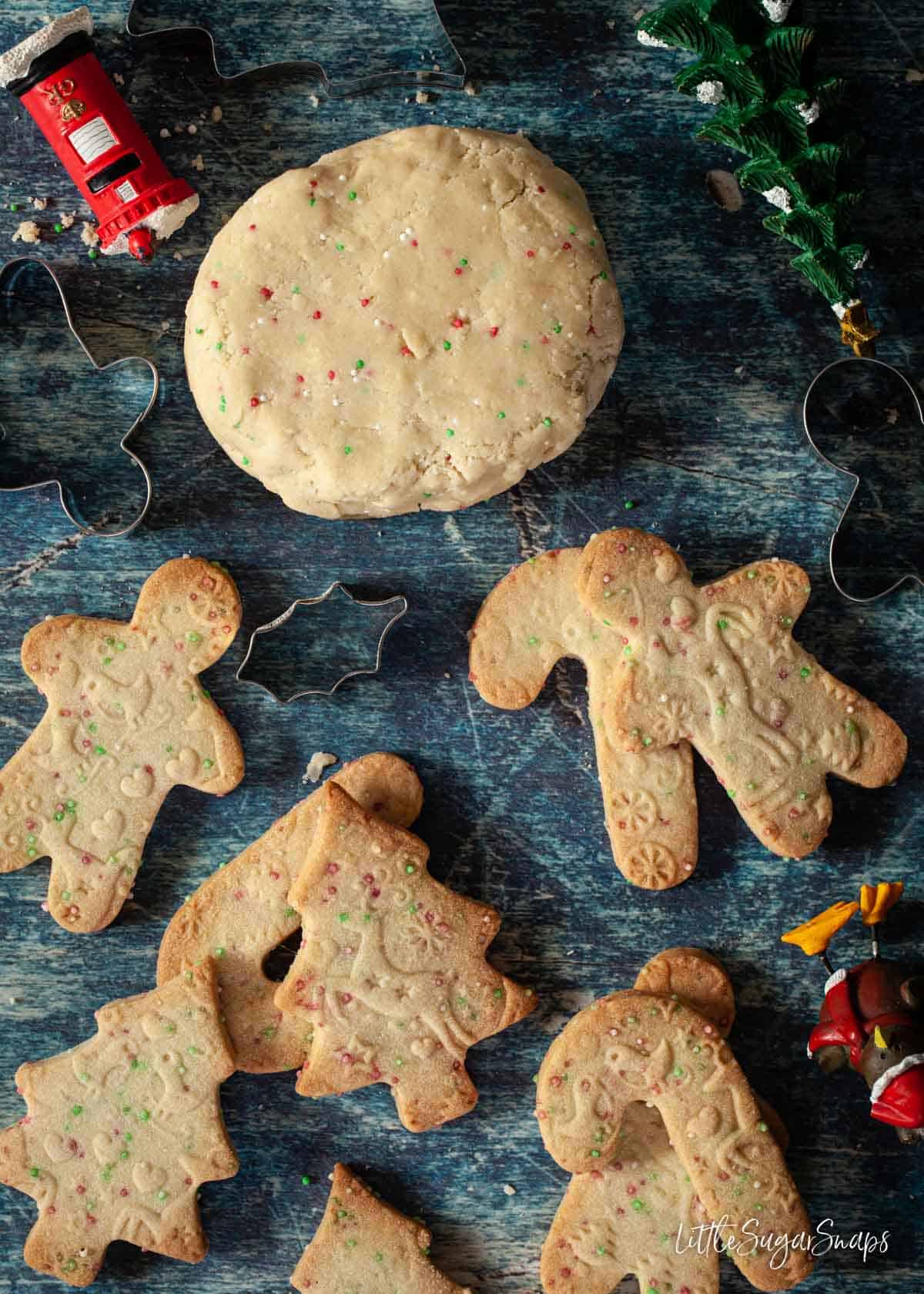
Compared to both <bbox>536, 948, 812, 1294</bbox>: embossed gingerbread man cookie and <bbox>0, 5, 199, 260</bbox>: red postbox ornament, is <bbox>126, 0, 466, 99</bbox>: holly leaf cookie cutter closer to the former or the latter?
<bbox>0, 5, 199, 260</bbox>: red postbox ornament

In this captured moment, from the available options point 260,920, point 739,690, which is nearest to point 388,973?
point 260,920

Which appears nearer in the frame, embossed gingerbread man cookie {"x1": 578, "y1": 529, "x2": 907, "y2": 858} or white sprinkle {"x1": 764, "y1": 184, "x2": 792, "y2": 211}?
white sprinkle {"x1": 764, "y1": 184, "x2": 792, "y2": 211}

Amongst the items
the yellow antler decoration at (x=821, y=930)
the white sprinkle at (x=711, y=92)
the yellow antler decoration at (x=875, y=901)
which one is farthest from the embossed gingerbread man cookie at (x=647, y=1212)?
the white sprinkle at (x=711, y=92)

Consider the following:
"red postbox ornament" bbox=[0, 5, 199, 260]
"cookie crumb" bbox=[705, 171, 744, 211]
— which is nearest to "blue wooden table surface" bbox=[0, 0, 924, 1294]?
"cookie crumb" bbox=[705, 171, 744, 211]

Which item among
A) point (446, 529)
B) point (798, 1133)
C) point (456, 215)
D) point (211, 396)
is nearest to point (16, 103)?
point (211, 396)

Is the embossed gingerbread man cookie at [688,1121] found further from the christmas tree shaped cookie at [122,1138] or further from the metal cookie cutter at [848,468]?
the metal cookie cutter at [848,468]

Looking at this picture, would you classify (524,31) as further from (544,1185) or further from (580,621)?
(544,1185)
